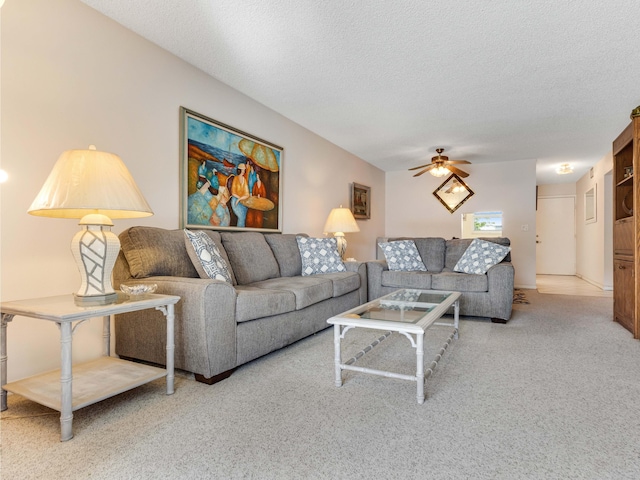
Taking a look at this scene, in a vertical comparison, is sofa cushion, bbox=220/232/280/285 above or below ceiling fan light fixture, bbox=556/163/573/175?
below

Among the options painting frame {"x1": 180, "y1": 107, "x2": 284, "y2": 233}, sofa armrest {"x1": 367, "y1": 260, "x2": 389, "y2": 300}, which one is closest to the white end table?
painting frame {"x1": 180, "y1": 107, "x2": 284, "y2": 233}

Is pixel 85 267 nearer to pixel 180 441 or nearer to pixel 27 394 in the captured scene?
pixel 27 394

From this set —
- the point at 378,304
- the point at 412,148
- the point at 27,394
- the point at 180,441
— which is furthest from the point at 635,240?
the point at 27,394

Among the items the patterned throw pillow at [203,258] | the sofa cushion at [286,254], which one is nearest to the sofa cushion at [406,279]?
the sofa cushion at [286,254]

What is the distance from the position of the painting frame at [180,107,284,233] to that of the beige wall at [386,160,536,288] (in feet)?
12.0

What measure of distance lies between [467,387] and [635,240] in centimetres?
228

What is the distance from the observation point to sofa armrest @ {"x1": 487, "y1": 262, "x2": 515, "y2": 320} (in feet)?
12.0

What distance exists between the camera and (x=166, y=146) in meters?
2.89

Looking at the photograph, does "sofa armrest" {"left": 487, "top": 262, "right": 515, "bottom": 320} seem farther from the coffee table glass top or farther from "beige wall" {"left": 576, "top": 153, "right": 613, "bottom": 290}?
"beige wall" {"left": 576, "top": 153, "right": 613, "bottom": 290}

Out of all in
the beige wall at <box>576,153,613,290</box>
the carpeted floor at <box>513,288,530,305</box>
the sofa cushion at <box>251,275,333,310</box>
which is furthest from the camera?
the beige wall at <box>576,153,613,290</box>

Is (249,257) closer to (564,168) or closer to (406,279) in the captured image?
(406,279)

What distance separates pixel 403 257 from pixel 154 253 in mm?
2939

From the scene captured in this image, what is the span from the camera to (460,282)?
3893 millimetres

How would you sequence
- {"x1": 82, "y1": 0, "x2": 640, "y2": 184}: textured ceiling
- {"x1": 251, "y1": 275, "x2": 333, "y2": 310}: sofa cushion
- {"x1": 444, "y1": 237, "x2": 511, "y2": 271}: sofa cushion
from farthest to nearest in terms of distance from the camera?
{"x1": 444, "y1": 237, "x2": 511, "y2": 271}: sofa cushion
{"x1": 251, "y1": 275, "x2": 333, "y2": 310}: sofa cushion
{"x1": 82, "y1": 0, "x2": 640, "y2": 184}: textured ceiling
